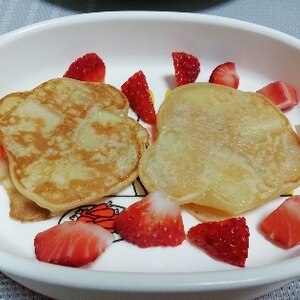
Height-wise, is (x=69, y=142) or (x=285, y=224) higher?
(x=69, y=142)

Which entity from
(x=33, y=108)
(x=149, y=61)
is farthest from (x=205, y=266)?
(x=149, y=61)

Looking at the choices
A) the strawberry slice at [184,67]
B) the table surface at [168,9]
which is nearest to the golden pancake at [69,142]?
the strawberry slice at [184,67]

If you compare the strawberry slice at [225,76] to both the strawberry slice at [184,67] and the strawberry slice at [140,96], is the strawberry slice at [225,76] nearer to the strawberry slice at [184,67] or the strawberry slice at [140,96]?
the strawberry slice at [184,67]

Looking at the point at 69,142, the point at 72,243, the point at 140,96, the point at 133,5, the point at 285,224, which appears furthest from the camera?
the point at 133,5

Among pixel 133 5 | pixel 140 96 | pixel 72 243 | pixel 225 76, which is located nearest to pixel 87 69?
pixel 140 96

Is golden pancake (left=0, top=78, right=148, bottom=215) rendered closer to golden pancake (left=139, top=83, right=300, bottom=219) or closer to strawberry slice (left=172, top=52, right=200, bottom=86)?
golden pancake (left=139, top=83, right=300, bottom=219)

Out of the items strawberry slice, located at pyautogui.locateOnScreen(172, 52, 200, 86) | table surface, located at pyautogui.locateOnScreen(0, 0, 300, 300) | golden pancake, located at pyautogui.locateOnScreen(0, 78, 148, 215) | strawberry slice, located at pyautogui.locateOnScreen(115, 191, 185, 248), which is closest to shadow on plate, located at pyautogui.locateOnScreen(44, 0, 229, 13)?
table surface, located at pyautogui.locateOnScreen(0, 0, 300, 300)

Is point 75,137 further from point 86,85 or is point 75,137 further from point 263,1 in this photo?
point 263,1

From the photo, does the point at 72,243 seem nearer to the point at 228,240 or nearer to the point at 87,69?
the point at 228,240
